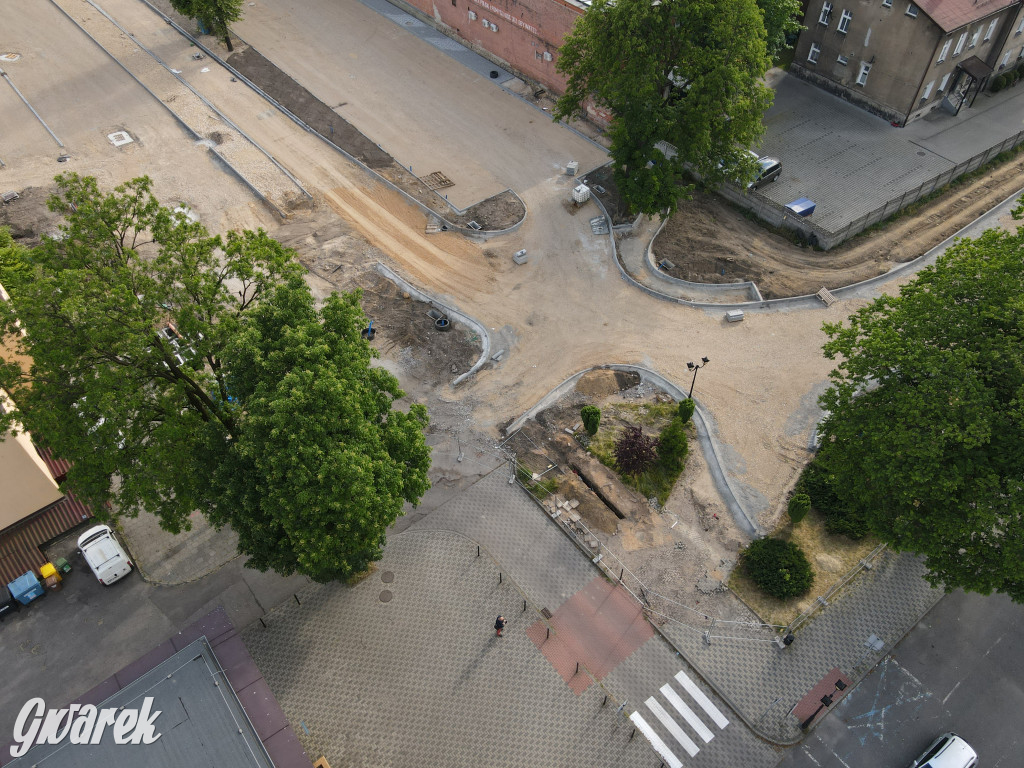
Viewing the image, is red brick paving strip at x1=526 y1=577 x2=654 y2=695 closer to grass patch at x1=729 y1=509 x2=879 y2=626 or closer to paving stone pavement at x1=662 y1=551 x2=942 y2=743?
paving stone pavement at x1=662 y1=551 x2=942 y2=743

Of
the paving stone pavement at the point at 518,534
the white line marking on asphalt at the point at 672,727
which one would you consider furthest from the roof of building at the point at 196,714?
the white line marking on asphalt at the point at 672,727

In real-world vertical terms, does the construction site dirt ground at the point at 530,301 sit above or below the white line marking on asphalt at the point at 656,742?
above

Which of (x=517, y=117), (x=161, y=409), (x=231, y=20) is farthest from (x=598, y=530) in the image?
(x=231, y=20)

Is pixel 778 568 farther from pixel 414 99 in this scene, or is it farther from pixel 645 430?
pixel 414 99

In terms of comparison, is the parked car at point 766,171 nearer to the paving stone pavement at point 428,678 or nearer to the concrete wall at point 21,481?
the paving stone pavement at point 428,678

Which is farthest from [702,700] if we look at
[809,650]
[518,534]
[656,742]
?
[518,534]
